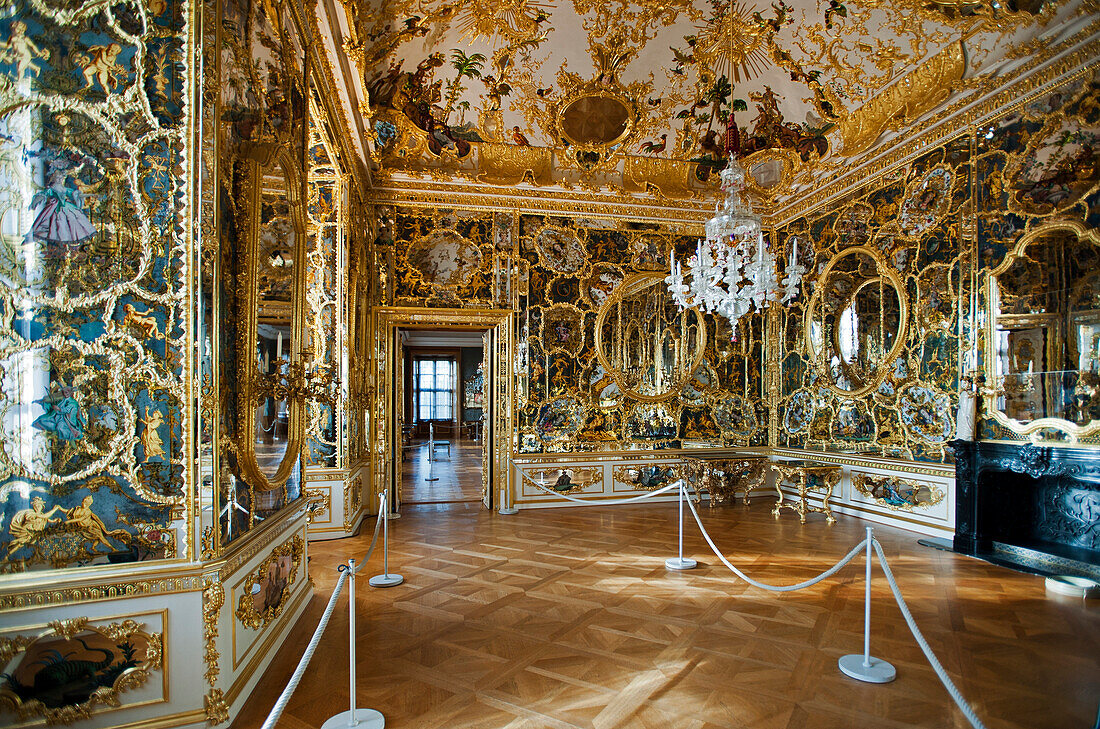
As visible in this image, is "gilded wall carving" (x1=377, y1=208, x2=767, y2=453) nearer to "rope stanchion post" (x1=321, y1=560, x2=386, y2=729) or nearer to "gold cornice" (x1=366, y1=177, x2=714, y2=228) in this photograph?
"gold cornice" (x1=366, y1=177, x2=714, y2=228)

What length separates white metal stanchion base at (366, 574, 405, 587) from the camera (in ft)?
16.8

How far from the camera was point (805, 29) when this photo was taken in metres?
6.83

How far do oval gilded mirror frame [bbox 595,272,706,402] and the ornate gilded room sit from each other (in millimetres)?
63

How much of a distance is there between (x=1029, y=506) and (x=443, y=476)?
9578mm

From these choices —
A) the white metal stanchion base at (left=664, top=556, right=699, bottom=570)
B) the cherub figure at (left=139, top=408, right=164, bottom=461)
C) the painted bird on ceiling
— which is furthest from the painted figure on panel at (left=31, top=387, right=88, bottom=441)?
the painted bird on ceiling

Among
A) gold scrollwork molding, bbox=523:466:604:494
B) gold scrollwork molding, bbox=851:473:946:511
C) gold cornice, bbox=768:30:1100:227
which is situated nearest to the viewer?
gold cornice, bbox=768:30:1100:227

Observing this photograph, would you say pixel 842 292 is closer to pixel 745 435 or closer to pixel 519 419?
pixel 745 435

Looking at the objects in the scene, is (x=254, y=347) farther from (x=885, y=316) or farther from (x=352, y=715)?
(x=885, y=316)

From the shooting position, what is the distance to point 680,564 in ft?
18.6

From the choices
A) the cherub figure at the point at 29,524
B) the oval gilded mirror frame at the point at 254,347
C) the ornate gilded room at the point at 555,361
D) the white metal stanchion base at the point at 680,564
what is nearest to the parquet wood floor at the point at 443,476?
the ornate gilded room at the point at 555,361

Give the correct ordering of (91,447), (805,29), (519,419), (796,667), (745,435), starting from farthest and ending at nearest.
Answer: (745,435), (519,419), (805,29), (796,667), (91,447)

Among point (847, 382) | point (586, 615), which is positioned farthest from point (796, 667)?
point (847, 382)

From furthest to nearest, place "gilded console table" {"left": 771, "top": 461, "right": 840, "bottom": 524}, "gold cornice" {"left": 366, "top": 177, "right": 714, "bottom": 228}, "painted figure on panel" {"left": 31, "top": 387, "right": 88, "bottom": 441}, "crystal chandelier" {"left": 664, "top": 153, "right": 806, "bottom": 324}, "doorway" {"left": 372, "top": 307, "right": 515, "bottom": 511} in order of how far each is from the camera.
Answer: "gold cornice" {"left": 366, "top": 177, "right": 714, "bottom": 228}, "doorway" {"left": 372, "top": 307, "right": 515, "bottom": 511}, "gilded console table" {"left": 771, "top": 461, "right": 840, "bottom": 524}, "crystal chandelier" {"left": 664, "top": 153, "right": 806, "bottom": 324}, "painted figure on panel" {"left": 31, "top": 387, "right": 88, "bottom": 441}

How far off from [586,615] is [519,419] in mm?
4512
